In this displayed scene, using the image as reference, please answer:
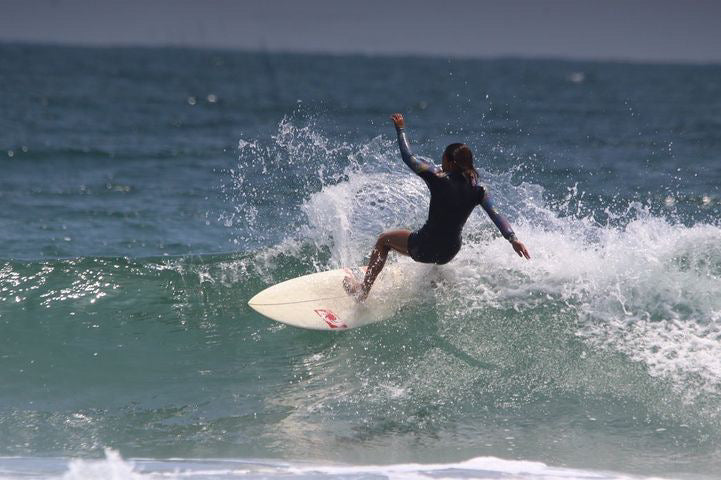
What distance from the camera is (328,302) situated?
7.64 meters

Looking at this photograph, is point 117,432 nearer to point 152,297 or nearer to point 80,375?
point 80,375

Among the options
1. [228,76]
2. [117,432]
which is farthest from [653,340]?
[228,76]

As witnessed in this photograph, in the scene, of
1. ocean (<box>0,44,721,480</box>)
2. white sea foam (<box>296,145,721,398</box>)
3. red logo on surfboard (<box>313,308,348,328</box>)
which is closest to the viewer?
ocean (<box>0,44,721,480</box>)

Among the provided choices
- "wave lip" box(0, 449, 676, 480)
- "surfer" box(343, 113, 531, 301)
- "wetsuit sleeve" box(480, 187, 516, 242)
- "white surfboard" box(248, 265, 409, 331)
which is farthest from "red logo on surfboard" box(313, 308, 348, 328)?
"wave lip" box(0, 449, 676, 480)

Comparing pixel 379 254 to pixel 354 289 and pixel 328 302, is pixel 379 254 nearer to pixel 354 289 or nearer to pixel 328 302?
pixel 354 289

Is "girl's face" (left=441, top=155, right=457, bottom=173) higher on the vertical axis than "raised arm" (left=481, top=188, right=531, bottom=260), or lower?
higher

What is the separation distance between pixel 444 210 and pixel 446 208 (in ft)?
0.08

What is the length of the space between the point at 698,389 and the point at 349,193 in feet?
12.0

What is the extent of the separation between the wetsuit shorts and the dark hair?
0.57m

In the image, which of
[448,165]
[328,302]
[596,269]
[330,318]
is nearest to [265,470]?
[330,318]

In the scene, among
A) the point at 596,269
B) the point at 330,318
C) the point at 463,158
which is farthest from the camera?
the point at 596,269

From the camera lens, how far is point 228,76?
223 feet

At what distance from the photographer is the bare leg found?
724 cm

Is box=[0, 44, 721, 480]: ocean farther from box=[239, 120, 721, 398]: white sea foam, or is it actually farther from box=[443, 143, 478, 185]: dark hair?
box=[443, 143, 478, 185]: dark hair
